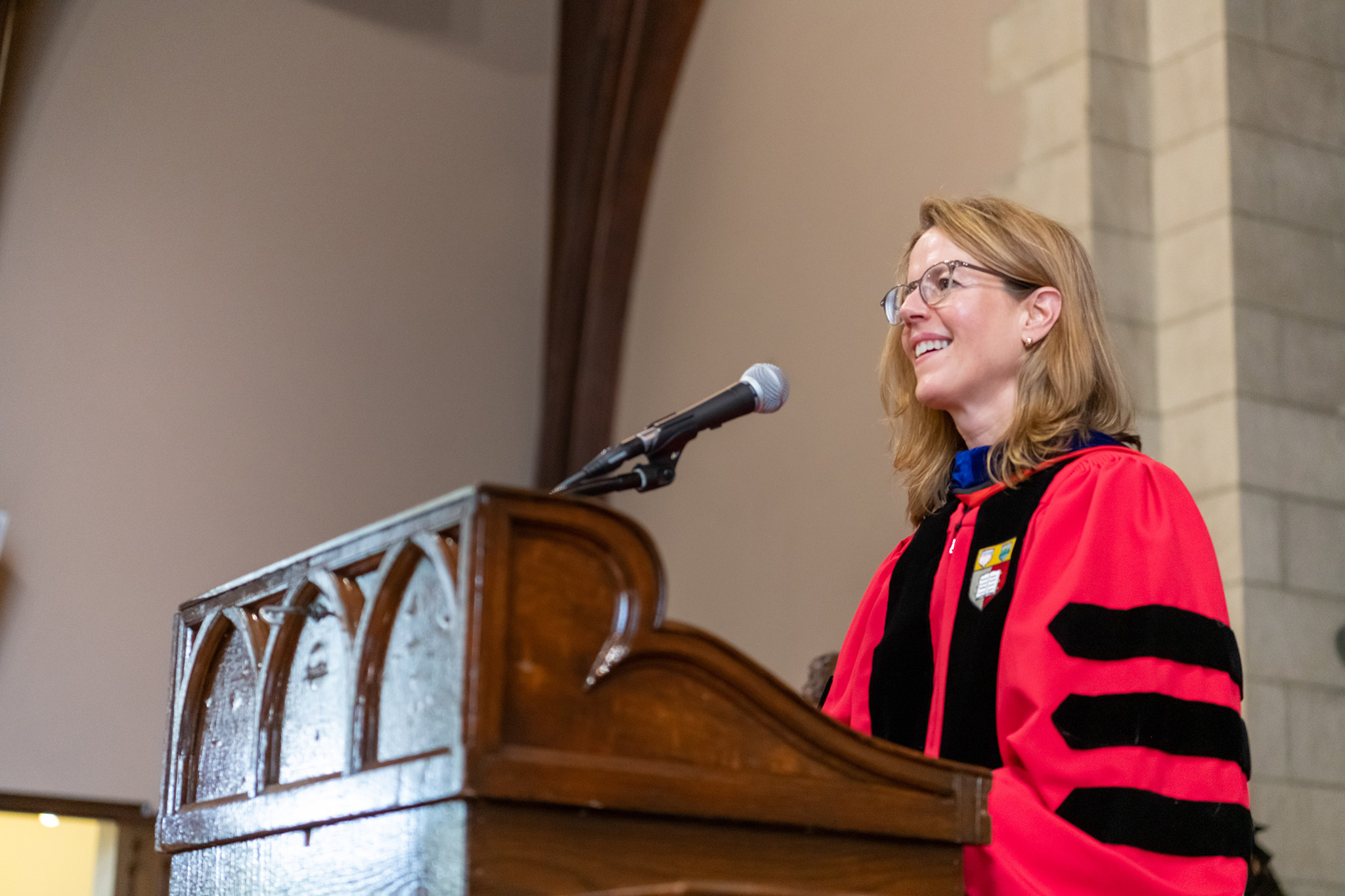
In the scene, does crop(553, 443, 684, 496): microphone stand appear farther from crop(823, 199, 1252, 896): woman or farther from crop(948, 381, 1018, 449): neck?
crop(948, 381, 1018, 449): neck

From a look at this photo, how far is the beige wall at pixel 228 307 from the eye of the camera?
6.79 metres

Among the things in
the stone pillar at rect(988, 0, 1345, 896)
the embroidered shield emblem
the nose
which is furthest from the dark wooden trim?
the embroidered shield emblem

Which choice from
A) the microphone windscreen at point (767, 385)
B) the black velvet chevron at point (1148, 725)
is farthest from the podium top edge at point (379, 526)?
the black velvet chevron at point (1148, 725)

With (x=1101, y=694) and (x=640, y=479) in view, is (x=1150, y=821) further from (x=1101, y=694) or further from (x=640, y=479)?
(x=640, y=479)

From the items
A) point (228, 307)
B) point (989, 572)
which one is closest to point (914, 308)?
point (989, 572)

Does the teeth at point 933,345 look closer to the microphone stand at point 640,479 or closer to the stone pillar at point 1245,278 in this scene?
the microphone stand at point 640,479

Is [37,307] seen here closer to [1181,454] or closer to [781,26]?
[781,26]

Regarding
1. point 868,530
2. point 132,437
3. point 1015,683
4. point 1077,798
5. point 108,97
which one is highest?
point 108,97

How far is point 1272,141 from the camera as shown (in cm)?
483

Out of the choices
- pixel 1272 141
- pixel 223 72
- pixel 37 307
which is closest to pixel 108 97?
pixel 223 72

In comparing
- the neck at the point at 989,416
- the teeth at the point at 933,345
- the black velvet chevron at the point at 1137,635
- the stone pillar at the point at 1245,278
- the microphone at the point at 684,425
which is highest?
the stone pillar at the point at 1245,278

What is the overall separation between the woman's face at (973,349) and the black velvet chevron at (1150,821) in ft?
2.27

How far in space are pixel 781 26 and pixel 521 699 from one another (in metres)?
6.03

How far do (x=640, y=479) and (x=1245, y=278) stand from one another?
344 centimetres
